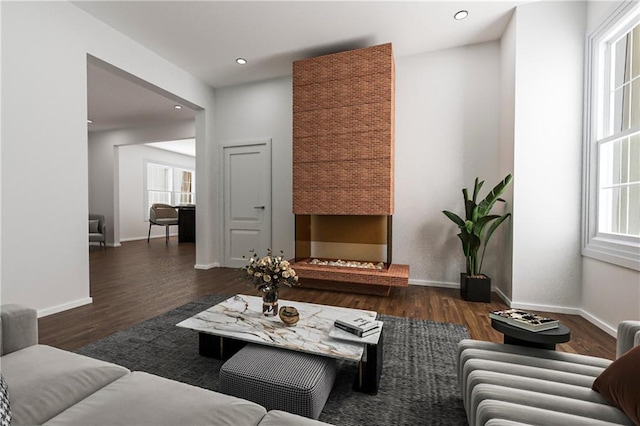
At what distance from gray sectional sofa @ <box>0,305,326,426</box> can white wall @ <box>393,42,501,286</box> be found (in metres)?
3.36

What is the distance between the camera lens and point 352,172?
3.58 m

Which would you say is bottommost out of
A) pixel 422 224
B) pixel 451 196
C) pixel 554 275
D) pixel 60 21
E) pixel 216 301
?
pixel 216 301

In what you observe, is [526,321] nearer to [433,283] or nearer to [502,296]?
[502,296]

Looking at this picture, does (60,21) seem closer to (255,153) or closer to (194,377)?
(255,153)

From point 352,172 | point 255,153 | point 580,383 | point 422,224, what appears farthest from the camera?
point 255,153

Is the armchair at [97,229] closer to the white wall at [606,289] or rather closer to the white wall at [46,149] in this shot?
the white wall at [46,149]

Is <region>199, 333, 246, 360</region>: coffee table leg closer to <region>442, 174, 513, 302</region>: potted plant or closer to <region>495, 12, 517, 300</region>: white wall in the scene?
<region>442, 174, 513, 302</region>: potted plant

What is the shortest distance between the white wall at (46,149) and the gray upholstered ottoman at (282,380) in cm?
246

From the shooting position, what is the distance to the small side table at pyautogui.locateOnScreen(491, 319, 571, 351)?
1251 mm

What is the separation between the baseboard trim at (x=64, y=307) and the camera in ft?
8.91

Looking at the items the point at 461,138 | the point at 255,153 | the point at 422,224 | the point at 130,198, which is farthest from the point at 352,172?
the point at 130,198

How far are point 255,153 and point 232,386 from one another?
3904 mm

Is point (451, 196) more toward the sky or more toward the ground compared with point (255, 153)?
more toward the ground

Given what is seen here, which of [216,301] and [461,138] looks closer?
[216,301]
